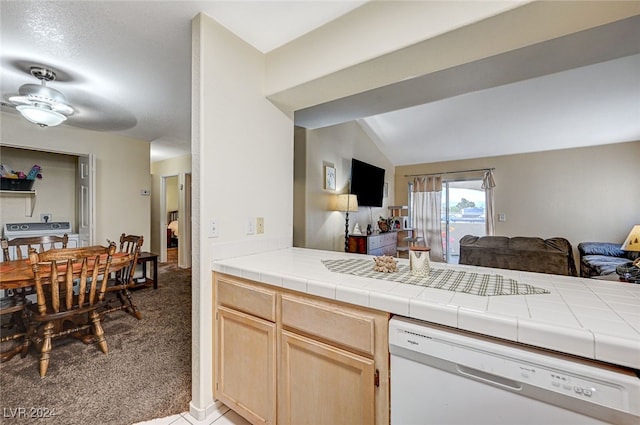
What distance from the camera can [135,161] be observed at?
14.3ft

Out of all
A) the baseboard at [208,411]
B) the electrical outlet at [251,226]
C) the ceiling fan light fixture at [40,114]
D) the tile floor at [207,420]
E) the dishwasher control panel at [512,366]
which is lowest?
the tile floor at [207,420]

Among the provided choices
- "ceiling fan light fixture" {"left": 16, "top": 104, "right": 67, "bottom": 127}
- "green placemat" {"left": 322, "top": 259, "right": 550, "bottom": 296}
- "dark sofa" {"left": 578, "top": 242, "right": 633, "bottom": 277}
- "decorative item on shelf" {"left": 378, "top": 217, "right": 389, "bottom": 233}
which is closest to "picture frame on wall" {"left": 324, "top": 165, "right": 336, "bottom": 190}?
"decorative item on shelf" {"left": 378, "top": 217, "right": 389, "bottom": 233}

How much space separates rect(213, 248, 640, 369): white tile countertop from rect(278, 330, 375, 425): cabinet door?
0.24 m

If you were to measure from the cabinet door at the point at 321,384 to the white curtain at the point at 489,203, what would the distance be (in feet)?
18.7

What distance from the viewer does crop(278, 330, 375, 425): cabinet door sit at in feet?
3.35

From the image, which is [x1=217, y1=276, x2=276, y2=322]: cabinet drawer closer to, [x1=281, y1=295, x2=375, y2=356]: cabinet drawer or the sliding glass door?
[x1=281, y1=295, x2=375, y2=356]: cabinet drawer

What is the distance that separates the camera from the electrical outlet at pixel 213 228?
1.53m

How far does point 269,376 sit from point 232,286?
48 centimetres

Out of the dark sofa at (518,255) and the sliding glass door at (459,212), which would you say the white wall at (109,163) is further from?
the sliding glass door at (459,212)

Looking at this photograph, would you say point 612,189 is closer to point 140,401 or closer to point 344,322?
point 344,322

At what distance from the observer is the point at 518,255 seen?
339 centimetres

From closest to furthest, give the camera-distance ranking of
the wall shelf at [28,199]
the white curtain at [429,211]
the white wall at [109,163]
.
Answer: the white wall at [109,163] < the wall shelf at [28,199] < the white curtain at [429,211]

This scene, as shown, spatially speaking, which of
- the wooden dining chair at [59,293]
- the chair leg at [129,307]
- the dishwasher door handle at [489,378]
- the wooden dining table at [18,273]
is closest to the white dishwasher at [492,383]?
the dishwasher door handle at [489,378]

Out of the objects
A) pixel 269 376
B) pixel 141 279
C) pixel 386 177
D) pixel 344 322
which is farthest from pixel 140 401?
pixel 386 177
